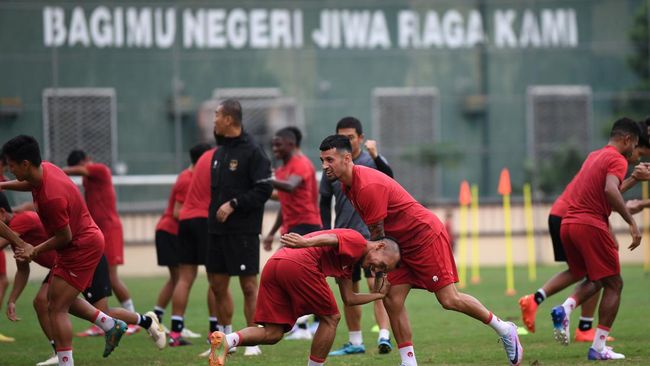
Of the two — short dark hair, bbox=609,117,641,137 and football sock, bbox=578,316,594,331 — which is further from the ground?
short dark hair, bbox=609,117,641,137

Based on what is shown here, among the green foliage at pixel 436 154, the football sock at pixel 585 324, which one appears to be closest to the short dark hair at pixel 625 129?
the football sock at pixel 585 324

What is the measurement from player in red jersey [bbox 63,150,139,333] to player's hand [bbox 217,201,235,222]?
2.96 metres

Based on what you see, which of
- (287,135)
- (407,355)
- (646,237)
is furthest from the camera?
(646,237)

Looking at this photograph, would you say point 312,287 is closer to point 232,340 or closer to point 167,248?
point 232,340

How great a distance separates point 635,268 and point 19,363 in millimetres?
15289

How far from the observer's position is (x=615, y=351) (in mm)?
10508

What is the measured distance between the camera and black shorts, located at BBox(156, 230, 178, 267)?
1345 cm

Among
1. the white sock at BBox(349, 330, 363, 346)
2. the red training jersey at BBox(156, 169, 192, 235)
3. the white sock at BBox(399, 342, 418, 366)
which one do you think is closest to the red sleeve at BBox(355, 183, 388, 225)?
the white sock at BBox(399, 342, 418, 366)

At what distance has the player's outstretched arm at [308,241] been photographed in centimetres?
803

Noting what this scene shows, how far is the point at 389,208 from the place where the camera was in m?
8.95

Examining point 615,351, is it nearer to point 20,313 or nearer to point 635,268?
point 20,313

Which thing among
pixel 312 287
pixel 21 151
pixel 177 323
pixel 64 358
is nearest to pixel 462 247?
pixel 177 323

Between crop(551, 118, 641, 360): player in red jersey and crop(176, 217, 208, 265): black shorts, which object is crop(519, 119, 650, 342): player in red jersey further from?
crop(176, 217, 208, 265): black shorts

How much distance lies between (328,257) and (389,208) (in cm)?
73
